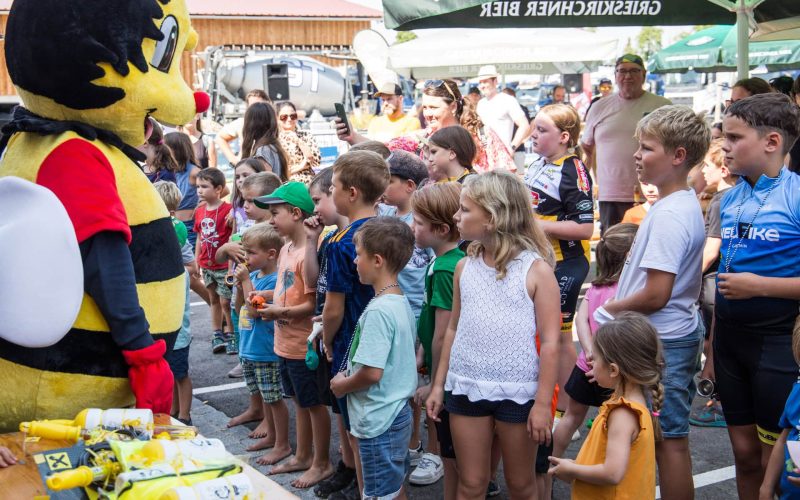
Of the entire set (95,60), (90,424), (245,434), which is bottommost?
(245,434)

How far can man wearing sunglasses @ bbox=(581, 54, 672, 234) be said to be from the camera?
21.5ft

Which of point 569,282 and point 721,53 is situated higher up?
point 721,53

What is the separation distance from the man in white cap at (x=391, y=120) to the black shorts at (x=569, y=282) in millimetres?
3114

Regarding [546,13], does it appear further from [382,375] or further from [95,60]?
[95,60]

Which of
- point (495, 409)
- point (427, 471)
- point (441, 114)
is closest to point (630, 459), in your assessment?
point (495, 409)

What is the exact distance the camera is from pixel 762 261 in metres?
3.20

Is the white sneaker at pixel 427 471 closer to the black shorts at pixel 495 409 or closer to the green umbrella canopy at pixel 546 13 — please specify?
the black shorts at pixel 495 409

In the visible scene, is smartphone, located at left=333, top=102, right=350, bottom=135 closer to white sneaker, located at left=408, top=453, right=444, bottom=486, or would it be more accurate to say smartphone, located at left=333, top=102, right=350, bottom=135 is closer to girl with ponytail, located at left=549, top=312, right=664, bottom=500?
white sneaker, located at left=408, top=453, right=444, bottom=486

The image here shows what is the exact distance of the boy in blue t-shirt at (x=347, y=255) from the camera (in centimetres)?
375

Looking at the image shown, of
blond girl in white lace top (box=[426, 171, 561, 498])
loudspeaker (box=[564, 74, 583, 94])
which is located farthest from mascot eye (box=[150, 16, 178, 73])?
loudspeaker (box=[564, 74, 583, 94])

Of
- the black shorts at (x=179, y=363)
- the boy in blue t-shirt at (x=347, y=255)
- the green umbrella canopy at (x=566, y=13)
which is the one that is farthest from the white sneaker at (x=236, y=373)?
the green umbrella canopy at (x=566, y=13)

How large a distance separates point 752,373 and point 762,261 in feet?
1.43

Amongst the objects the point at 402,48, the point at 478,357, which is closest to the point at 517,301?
the point at 478,357

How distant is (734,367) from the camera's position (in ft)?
11.0
